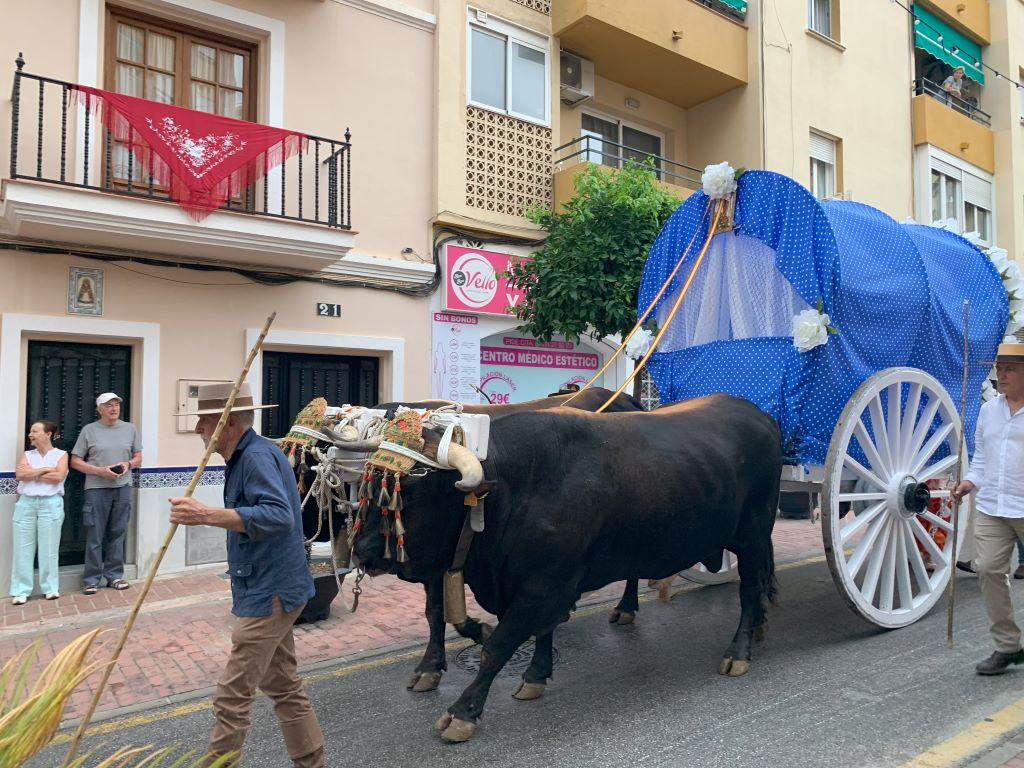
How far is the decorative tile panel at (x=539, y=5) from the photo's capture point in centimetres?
1096

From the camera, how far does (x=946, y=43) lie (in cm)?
1697

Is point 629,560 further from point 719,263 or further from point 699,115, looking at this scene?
point 699,115

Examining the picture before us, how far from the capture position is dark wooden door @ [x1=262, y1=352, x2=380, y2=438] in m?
8.95

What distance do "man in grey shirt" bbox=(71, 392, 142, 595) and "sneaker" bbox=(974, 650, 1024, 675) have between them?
697 cm

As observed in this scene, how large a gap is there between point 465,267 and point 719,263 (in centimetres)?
460

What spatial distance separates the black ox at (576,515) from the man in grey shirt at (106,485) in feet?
15.8

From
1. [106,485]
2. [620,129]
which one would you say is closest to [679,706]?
[106,485]

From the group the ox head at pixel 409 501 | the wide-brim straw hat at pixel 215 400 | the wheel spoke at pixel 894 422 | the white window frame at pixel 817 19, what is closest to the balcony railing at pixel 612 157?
the white window frame at pixel 817 19

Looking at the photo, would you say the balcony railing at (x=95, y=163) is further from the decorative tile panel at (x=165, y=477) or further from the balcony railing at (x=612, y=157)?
the balcony railing at (x=612, y=157)

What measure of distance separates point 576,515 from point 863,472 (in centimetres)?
232

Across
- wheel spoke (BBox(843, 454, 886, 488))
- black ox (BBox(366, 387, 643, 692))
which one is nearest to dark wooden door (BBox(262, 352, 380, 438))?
black ox (BBox(366, 387, 643, 692))

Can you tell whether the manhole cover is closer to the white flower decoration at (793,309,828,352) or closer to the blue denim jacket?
the blue denim jacket

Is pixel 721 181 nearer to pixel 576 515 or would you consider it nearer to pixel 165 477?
pixel 576 515

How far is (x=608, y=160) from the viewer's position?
1300 cm
